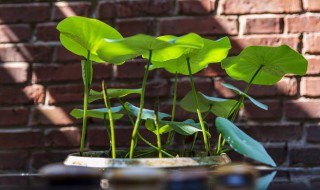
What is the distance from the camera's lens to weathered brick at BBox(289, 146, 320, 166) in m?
1.37

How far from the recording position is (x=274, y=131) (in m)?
1.39

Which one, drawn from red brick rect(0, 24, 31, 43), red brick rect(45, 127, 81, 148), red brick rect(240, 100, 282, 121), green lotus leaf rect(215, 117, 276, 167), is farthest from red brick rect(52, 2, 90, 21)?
green lotus leaf rect(215, 117, 276, 167)

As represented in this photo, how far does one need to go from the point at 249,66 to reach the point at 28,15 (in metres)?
0.85

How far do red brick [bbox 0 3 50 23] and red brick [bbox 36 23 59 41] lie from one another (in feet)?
0.08

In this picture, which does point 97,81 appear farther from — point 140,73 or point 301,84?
point 301,84

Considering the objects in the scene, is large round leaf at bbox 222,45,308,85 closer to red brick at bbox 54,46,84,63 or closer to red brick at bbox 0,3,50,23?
red brick at bbox 54,46,84,63

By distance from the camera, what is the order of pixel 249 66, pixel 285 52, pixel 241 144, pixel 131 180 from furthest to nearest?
pixel 249 66 < pixel 285 52 < pixel 241 144 < pixel 131 180

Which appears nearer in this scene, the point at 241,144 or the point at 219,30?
the point at 241,144

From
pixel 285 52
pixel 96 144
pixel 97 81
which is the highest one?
pixel 285 52

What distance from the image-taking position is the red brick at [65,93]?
4.71 feet

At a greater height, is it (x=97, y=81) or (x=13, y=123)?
(x=97, y=81)

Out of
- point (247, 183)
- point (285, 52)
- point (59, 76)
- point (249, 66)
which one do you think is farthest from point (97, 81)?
point (247, 183)

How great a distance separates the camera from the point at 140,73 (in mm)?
1424

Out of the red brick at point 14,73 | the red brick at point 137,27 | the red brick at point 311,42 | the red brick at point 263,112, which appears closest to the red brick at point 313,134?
the red brick at point 263,112
